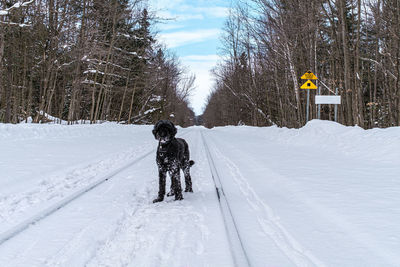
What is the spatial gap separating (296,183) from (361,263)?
2.69m

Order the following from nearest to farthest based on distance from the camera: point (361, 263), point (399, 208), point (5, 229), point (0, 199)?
point (361, 263) → point (5, 229) → point (399, 208) → point (0, 199)

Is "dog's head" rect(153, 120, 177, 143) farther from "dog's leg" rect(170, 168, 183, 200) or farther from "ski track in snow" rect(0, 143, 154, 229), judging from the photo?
"ski track in snow" rect(0, 143, 154, 229)

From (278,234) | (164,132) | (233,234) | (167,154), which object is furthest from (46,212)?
(278,234)

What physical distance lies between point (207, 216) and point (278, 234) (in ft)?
3.08

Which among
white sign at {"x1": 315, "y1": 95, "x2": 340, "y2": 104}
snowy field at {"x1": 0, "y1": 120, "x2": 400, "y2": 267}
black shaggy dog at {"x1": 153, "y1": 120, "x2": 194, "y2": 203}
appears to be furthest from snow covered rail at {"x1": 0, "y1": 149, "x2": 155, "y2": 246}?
white sign at {"x1": 315, "y1": 95, "x2": 340, "y2": 104}

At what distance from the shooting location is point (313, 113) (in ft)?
61.1

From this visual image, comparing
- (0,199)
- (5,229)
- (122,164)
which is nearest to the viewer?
(5,229)

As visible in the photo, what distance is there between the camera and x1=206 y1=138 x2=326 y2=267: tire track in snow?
7.61 feet

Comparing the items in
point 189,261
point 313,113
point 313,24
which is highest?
point 313,24

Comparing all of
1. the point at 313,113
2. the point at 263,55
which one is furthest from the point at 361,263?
the point at 263,55

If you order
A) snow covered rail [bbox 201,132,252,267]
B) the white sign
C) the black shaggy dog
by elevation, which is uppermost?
the white sign

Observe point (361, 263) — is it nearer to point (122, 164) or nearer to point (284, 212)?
point (284, 212)

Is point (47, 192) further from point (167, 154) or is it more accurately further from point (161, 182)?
point (167, 154)

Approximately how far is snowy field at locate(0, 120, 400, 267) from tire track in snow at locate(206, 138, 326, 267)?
0.01m
